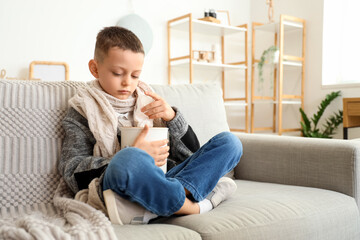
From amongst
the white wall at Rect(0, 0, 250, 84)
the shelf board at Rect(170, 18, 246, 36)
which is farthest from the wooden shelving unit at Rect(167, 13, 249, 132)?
the white wall at Rect(0, 0, 250, 84)

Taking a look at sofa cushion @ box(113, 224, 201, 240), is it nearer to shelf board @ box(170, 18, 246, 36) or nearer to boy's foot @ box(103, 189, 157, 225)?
boy's foot @ box(103, 189, 157, 225)

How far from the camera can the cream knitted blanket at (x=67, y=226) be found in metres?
0.72

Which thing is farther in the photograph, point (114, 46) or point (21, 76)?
point (21, 76)

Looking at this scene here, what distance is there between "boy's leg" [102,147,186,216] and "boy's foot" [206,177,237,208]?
→ 0.19m

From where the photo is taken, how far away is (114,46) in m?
1.11

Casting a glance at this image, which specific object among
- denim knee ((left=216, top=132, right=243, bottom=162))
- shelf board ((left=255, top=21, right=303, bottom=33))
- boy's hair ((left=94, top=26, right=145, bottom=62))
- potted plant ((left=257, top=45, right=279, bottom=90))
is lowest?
denim knee ((left=216, top=132, right=243, bottom=162))

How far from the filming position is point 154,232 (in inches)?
32.9

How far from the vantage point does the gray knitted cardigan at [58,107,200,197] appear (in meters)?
0.99

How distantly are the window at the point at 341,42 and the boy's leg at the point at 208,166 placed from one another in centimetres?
309

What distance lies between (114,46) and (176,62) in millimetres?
2863

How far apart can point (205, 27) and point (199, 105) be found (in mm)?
2657

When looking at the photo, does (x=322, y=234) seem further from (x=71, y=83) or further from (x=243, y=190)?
(x=71, y=83)

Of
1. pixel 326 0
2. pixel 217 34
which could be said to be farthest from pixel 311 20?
pixel 217 34

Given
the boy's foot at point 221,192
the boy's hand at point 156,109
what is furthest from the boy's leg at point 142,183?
the boy's hand at point 156,109
